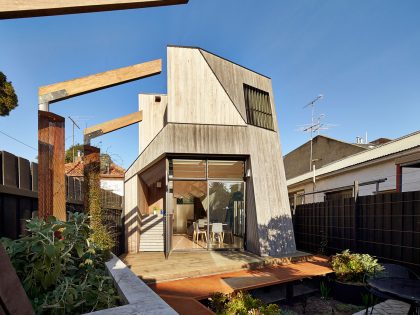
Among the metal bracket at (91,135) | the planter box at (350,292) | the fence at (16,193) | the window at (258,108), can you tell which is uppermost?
the window at (258,108)

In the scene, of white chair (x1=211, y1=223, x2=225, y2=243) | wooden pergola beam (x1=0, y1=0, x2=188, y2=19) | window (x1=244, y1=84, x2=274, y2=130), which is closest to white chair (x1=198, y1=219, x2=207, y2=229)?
white chair (x1=211, y1=223, x2=225, y2=243)

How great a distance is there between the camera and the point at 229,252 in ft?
25.0

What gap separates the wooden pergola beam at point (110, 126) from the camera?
19.6 feet

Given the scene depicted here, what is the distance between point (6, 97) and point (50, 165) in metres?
7.58

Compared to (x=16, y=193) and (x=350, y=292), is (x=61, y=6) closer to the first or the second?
(x=16, y=193)

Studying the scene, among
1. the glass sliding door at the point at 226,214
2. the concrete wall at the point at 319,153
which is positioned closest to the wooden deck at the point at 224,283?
the glass sliding door at the point at 226,214

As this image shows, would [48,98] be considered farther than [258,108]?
No

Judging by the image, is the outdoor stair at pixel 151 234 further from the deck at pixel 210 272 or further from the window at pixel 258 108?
the window at pixel 258 108

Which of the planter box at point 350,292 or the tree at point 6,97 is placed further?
the tree at point 6,97

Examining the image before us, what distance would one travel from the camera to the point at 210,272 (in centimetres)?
573

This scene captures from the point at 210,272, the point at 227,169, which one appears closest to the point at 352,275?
the point at 210,272

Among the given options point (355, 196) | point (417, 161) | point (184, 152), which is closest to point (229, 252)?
point (184, 152)

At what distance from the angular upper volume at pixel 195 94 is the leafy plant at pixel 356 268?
448 cm

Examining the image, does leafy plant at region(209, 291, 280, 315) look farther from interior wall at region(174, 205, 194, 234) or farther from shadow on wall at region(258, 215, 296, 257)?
interior wall at region(174, 205, 194, 234)
